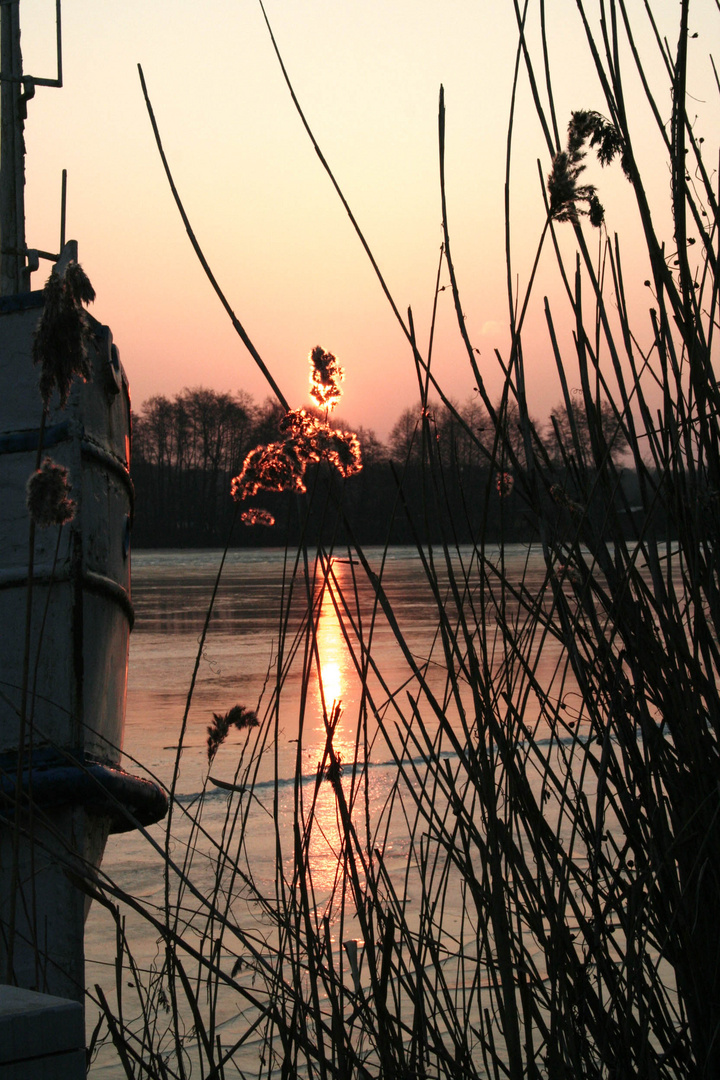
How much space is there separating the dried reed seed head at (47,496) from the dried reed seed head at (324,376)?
460mm

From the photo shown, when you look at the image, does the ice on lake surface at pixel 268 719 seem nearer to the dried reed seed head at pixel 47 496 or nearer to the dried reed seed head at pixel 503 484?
the dried reed seed head at pixel 503 484

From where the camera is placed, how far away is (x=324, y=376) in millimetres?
1279

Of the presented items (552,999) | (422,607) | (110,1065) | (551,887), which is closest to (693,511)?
(551,887)

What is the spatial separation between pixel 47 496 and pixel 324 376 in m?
0.51

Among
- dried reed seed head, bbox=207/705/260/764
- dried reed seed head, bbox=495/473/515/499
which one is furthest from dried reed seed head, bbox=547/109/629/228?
dried reed seed head, bbox=207/705/260/764

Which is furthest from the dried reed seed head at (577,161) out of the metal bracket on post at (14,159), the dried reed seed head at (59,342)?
the metal bracket on post at (14,159)

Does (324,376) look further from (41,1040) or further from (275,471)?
(41,1040)

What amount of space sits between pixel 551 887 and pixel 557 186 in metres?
0.82

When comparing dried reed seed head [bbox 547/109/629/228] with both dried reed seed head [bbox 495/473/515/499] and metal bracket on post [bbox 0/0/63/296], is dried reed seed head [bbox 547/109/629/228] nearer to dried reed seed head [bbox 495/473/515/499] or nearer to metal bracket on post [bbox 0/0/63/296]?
dried reed seed head [bbox 495/473/515/499]

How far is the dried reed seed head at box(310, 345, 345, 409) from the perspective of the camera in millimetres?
1267

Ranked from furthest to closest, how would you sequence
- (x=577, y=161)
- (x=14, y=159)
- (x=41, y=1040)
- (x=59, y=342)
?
1. (x=14, y=159)
2. (x=59, y=342)
3. (x=577, y=161)
4. (x=41, y=1040)

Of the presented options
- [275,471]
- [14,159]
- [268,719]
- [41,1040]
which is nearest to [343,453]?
[275,471]

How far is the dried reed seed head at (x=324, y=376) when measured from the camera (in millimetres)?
1267

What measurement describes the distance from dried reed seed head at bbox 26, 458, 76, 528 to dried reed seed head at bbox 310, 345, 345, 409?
Result: 460 mm
